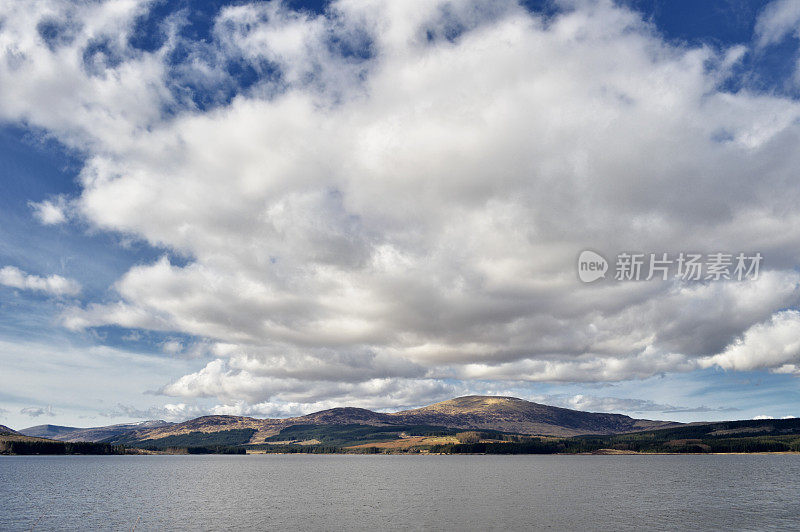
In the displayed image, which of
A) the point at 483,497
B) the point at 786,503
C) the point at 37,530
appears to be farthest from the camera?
the point at 483,497

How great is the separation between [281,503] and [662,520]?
89769mm

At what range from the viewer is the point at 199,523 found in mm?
106438

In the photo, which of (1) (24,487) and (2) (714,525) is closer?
(2) (714,525)

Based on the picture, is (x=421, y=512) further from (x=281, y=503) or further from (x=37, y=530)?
(x=37, y=530)

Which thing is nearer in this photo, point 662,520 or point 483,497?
point 662,520

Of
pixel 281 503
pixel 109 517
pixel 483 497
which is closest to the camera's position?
pixel 109 517

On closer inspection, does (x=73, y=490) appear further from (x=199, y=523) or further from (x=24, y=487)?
(x=199, y=523)

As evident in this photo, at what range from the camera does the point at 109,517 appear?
113125 millimetres

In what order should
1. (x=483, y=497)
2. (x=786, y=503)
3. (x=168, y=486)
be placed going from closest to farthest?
(x=786, y=503) < (x=483, y=497) < (x=168, y=486)

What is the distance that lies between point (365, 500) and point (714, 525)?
271 feet

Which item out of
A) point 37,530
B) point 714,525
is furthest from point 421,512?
point 37,530

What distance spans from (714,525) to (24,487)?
211m

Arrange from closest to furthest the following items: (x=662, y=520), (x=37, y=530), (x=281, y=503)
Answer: (x=37, y=530) → (x=662, y=520) → (x=281, y=503)

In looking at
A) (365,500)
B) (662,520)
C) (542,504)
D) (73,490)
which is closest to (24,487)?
(73,490)
